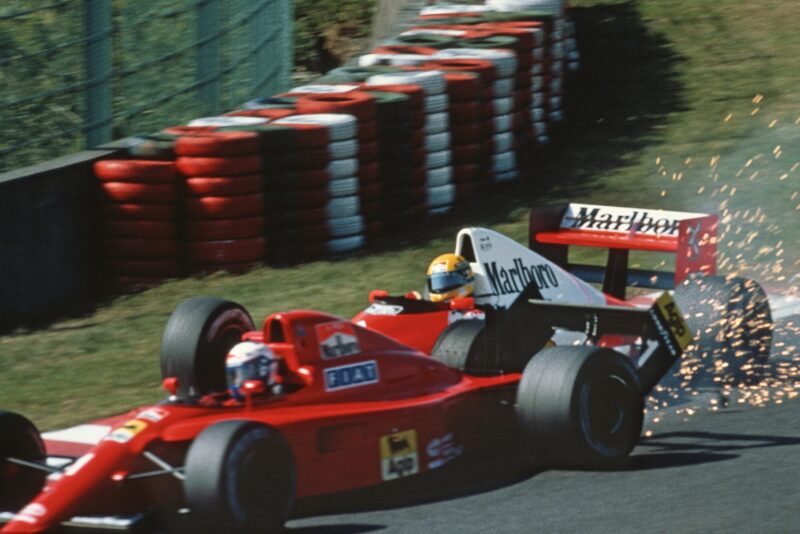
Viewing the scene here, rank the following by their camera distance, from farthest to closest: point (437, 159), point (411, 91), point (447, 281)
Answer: point (437, 159), point (411, 91), point (447, 281)

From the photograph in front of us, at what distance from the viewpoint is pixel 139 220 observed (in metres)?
11.0

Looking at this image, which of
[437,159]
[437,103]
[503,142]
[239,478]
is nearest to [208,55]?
[437,103]

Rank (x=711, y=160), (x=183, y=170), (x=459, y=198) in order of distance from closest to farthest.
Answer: (x=183, y=170)
(x=459, y=198)
(x=711, y=160)

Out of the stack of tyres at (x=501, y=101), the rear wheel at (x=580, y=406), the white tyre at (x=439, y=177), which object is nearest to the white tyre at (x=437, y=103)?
the white tyre at (x=439, y=177)

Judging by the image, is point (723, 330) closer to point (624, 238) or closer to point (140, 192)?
point (624, 238)

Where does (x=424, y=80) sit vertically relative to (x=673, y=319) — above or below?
above

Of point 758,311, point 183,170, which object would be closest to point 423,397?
point 758,311

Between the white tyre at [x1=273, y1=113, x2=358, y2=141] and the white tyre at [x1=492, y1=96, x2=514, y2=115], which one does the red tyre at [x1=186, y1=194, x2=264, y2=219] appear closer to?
the white tyre at [x1=273, y1=113, x2=358, y2=141]

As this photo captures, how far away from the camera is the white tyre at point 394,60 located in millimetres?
13867

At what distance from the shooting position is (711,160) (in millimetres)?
14422

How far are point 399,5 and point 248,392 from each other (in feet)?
40.5

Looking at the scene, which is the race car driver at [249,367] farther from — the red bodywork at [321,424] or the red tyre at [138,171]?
the red tyre at [138,171]

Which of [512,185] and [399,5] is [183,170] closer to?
[512,185]

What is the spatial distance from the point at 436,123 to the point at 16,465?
679cm
